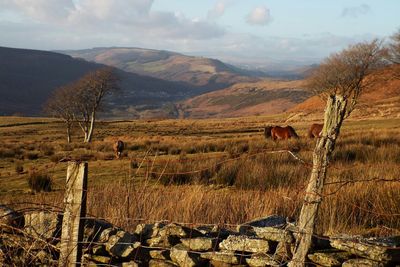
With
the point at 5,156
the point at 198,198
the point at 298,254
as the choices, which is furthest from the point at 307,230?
the point at 5,156

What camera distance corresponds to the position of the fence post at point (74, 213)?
13.5 ft

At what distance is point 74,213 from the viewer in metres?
4.12

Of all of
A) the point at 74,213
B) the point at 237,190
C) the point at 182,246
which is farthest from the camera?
the point at 237,190

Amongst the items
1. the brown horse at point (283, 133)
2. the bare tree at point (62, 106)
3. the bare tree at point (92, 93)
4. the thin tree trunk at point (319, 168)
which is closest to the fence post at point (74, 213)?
the thin tree trunk at point (319, 168)

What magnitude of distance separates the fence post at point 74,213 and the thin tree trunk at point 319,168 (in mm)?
2002

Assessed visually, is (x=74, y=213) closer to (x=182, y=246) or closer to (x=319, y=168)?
(x=182, y=246)

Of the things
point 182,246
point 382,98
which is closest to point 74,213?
point 182,246

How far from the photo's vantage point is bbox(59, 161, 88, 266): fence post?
4113mm

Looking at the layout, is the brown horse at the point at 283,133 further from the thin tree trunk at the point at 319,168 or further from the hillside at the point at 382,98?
the hillside at the point at 382,98

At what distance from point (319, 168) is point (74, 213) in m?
2.30

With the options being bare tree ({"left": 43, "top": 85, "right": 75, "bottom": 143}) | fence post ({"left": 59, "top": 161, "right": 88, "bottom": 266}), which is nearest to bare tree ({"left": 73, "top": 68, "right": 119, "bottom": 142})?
bare tree ({"left": 43, "top": 85, "right": 75, "bottom": 143})

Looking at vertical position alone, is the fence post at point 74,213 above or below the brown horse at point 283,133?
above

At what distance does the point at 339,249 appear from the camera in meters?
4.00

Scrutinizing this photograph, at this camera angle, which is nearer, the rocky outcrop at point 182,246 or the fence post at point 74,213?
the rocky outcrop at point 182,246
